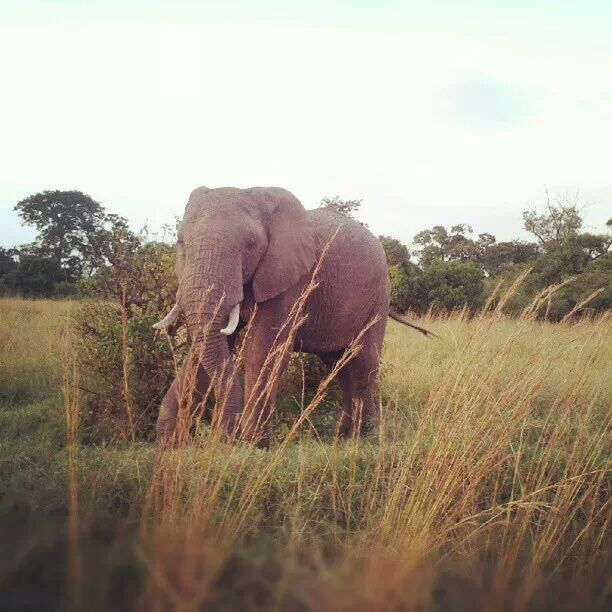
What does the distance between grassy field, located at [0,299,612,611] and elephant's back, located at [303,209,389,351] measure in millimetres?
1131

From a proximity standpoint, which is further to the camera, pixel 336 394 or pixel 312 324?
pixel 336 394

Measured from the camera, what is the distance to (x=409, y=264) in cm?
2256

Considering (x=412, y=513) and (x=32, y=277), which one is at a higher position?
(x=32, y=277)

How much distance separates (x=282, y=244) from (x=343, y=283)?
905 mm

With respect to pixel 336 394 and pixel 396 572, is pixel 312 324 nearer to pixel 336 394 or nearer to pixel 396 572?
pixel 336 394

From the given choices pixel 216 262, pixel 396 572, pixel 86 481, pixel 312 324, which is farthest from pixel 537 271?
pixel 396 572

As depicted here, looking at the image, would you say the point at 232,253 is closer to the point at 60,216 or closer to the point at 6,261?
the point at 6,261

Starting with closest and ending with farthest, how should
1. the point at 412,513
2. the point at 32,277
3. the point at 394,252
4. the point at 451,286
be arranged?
the point at 412,513, the point at 451,286, the point at 32,277, the point at 394,252

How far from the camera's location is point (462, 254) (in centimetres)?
3391

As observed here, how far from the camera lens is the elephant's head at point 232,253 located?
15.1ft

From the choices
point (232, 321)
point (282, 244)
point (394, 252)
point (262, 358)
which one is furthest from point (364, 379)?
point (394, 252)

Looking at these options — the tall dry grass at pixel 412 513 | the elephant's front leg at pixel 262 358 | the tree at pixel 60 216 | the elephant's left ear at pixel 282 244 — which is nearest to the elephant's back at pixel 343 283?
the elephant's left ear at pixel 282 244

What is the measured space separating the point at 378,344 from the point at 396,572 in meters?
5.59

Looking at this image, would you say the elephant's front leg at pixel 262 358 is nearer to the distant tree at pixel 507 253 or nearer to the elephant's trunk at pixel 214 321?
the elephant's trunk at pixel 214 321
